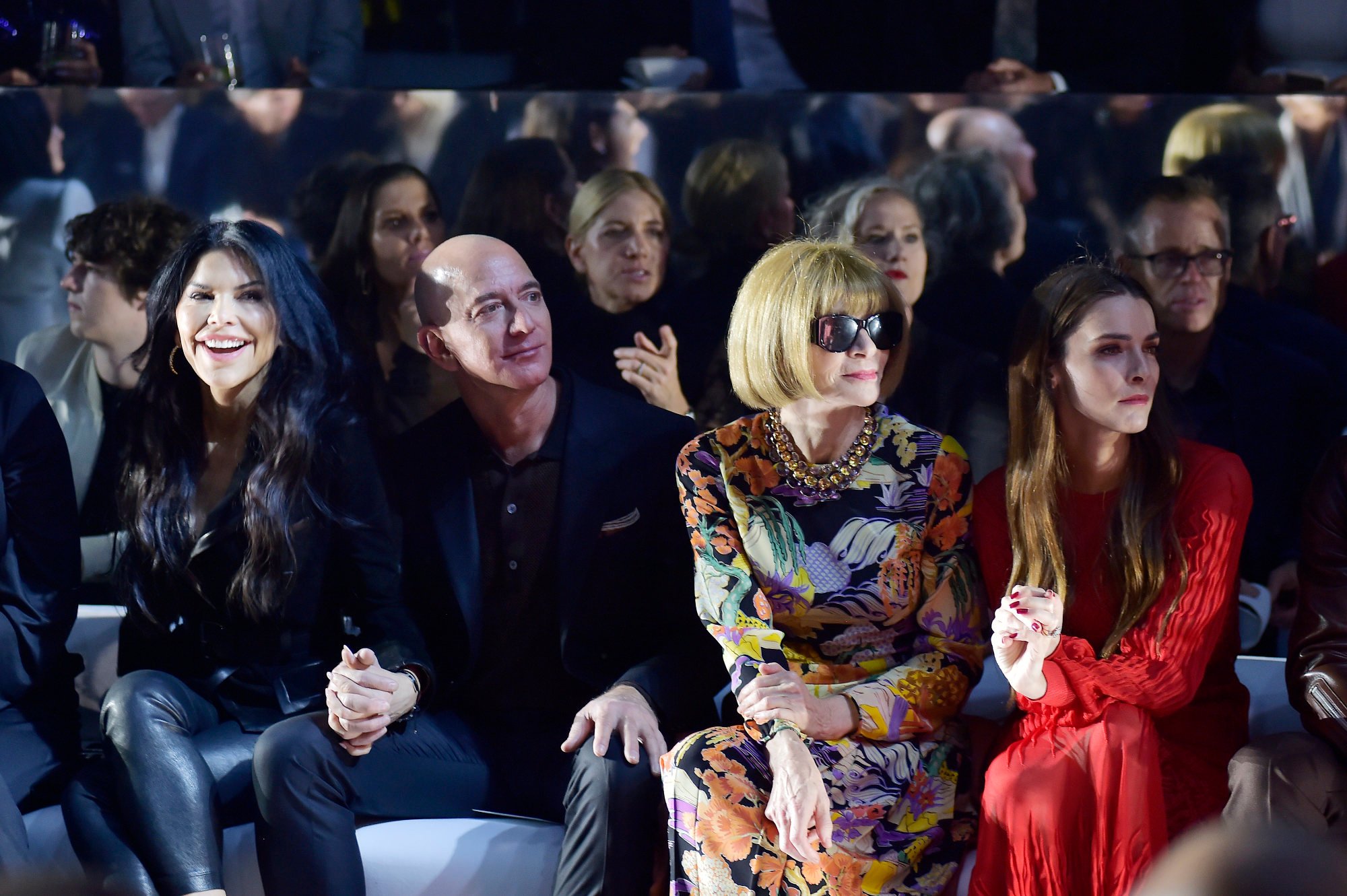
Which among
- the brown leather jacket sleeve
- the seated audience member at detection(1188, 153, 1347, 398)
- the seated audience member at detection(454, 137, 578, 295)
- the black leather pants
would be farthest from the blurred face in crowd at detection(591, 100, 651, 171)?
the brown leather jacket sleeve

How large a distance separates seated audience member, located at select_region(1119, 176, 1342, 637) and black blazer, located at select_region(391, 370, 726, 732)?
1233 mm

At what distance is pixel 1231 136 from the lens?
3107mm

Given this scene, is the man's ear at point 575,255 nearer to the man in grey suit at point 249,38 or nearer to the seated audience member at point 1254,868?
the man in grey suit at point 249,38

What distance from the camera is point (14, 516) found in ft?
9.37

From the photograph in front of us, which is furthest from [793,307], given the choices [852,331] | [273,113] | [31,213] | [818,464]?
[31,213]

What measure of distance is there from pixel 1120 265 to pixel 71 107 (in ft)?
8.48

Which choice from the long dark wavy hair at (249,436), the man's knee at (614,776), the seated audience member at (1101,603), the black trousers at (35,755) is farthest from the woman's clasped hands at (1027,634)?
the black trousers at (35,755)

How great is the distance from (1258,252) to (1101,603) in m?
1.11

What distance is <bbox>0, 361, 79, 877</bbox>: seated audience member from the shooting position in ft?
9.16

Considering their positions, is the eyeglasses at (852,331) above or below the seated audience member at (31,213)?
below

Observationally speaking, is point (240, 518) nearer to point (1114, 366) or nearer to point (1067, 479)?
point (1067, 479)

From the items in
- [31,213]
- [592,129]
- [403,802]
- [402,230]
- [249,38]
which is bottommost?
[403,802]

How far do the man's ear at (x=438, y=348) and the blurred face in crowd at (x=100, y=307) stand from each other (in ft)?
2.65

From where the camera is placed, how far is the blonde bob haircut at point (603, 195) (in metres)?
3.21
